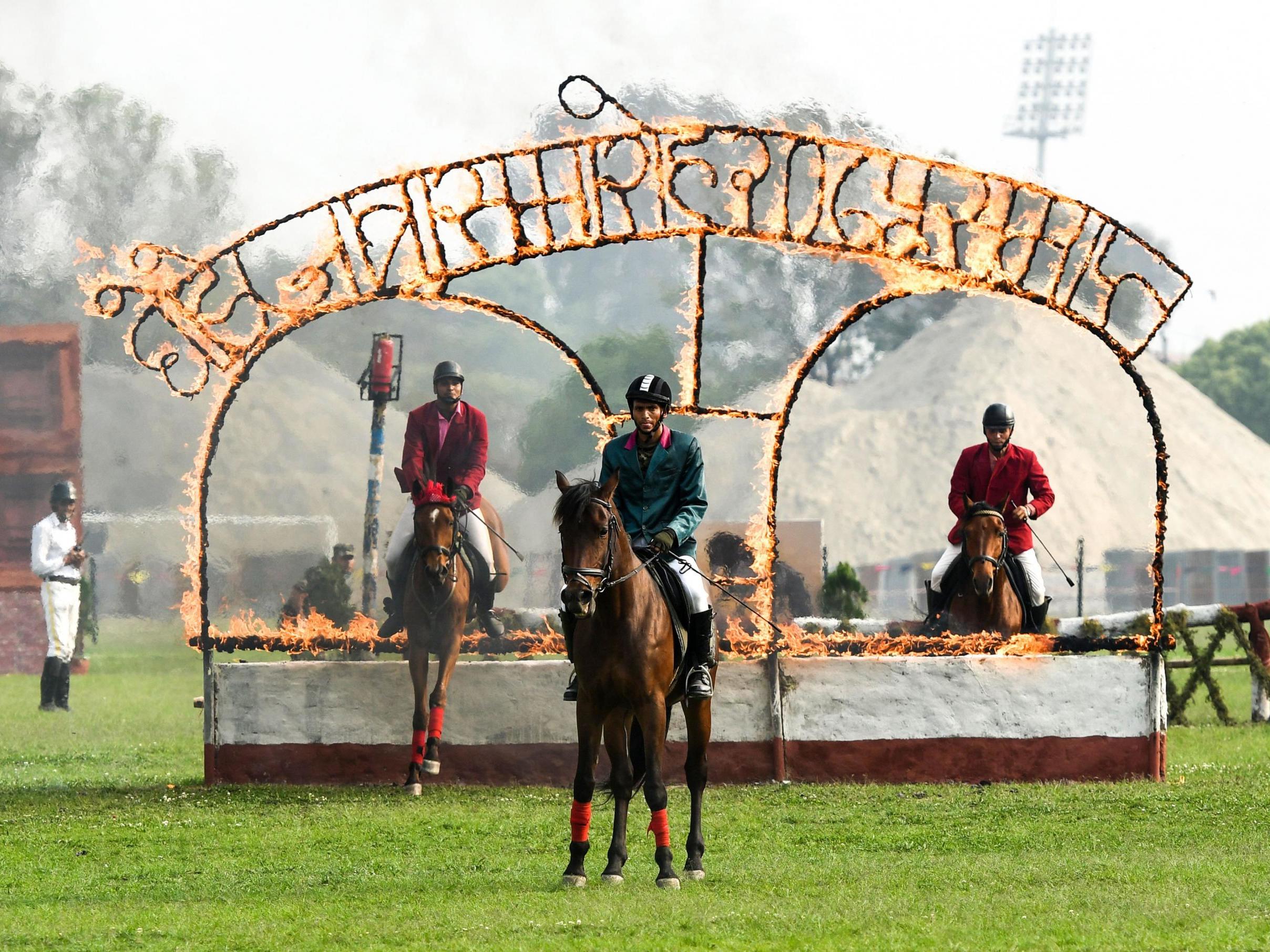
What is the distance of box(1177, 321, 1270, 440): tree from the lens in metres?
69.6

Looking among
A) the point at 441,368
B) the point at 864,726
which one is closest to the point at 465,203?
the point at 441,368

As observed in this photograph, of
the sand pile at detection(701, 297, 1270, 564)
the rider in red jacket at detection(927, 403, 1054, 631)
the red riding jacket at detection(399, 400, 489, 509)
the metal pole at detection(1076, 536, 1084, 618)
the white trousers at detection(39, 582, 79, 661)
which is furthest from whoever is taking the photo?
the sand pile at detection(701, 297, 1270, 564)

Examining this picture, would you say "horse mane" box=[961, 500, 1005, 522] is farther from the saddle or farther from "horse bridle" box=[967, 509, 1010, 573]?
the saddle

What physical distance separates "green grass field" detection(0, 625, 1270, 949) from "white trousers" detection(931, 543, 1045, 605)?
166cm

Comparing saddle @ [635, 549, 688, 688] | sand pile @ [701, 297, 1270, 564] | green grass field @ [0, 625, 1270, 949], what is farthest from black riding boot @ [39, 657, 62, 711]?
sand pile @ [701, 297, 1270, 564]

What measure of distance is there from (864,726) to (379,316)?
38.1 meters

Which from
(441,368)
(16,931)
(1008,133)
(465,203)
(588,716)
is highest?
(1008,133)

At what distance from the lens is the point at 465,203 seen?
39.4ft

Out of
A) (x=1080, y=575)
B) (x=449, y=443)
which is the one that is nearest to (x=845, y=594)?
(x=1080, y=575)

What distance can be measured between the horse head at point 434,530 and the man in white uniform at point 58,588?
9.46 metres

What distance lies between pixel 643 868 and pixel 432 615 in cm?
390

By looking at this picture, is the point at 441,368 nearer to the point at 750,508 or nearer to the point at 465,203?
the point at 465,203

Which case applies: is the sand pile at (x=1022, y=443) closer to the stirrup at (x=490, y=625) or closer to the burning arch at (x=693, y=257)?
the stirrup at (x=490, y=625)

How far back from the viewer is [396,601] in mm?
12594
